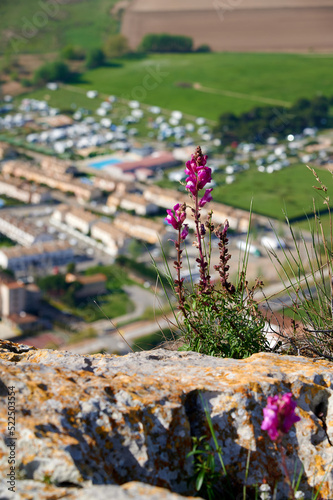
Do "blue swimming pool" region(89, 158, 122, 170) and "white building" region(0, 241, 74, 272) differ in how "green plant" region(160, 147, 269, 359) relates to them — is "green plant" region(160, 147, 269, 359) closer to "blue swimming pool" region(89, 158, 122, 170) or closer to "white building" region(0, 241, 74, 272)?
"white building" region(0, 241, 74, 272)

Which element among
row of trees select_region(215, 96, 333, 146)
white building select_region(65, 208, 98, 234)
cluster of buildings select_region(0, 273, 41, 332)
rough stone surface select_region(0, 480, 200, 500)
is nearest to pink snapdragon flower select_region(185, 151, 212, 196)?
rough stone surface select_region(0, 480, 200, 500)

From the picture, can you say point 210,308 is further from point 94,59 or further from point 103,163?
point 94,59

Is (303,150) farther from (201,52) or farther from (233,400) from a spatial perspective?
(233,400)

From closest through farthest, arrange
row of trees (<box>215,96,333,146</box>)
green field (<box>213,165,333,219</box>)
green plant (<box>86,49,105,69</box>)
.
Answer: green field (<box>213,165,333,219</box>)
row of trees (<box>215,96,333,146</box>)
green plant (<box>86,49,105,69</box>)

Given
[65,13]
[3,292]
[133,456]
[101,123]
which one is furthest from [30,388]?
[65,13]

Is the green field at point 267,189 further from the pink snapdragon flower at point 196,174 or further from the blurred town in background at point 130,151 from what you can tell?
the pink snapdragon flower at point 196,174

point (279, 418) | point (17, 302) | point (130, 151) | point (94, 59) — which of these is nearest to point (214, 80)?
point (94, 59)
